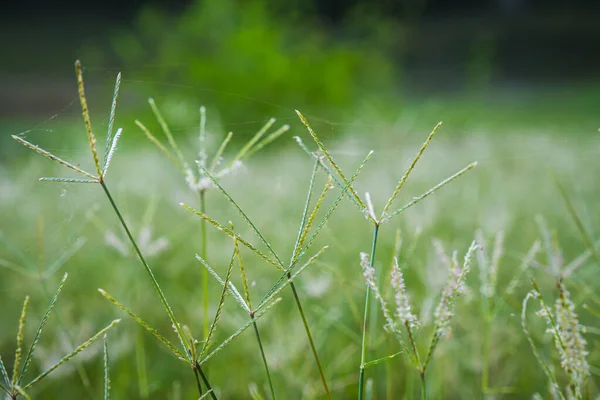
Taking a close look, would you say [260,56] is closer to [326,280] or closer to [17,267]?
[326,280]

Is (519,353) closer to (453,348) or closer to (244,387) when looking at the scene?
(453,348)

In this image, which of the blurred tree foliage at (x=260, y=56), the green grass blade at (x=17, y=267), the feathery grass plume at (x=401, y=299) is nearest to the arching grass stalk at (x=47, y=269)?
the green grass blade at (x=17, y=267)

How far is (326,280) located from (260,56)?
4124 millimetres

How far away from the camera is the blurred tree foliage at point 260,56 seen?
4902 millimetres

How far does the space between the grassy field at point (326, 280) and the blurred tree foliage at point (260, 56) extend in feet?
7.69

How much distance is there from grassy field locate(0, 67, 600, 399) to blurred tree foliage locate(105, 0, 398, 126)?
2.34 m

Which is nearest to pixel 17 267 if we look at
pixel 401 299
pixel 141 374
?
pixel 141 374

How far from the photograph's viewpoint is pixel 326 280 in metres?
1.09

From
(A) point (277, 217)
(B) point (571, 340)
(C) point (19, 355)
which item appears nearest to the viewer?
(C) point (19, 355)

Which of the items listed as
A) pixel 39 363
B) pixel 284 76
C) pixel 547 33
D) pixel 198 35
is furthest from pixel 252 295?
pixel 547 33

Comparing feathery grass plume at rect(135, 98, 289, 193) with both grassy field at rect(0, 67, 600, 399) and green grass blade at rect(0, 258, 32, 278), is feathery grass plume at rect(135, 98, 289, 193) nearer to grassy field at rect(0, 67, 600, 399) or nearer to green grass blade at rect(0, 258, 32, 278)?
grassy field at rect(0, 67, 600, 399)

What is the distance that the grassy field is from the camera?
24.9 inches

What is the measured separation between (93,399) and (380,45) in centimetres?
625

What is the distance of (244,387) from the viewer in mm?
888
